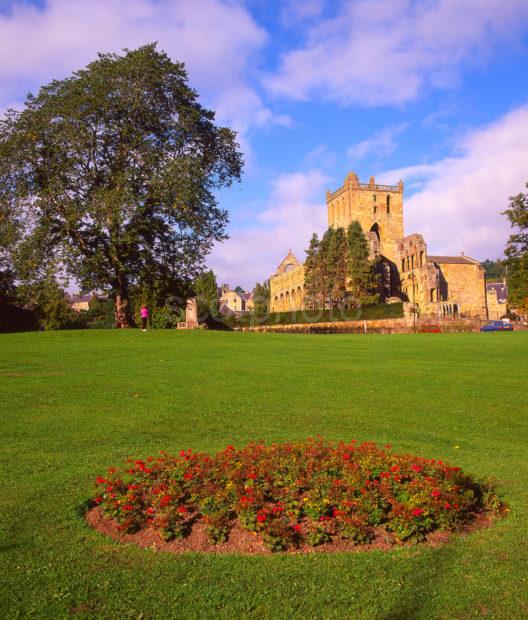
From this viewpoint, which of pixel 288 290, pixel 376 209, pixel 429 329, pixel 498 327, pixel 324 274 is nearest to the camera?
pixel 498 327

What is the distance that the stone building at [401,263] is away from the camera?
222ft

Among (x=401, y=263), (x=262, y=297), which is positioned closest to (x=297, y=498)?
(x=401, y=263)

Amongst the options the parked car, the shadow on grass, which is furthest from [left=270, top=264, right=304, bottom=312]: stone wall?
the shadow on grass

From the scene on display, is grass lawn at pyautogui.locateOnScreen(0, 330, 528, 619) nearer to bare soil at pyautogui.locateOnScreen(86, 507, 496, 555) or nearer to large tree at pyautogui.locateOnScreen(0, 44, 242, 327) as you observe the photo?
bare soil at pyautogui.locateOnScreen(86, 507, 496, 555)

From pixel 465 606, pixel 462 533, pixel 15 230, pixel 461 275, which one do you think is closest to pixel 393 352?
pixel 462 533

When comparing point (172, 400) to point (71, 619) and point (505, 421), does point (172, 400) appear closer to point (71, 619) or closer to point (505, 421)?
point (505, 421)

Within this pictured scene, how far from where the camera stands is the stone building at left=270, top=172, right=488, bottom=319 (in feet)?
222

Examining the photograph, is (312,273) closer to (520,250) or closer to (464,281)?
(464,281)

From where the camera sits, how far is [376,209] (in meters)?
84.3

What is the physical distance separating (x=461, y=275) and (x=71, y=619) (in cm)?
7492

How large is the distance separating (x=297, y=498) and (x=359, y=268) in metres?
59.7

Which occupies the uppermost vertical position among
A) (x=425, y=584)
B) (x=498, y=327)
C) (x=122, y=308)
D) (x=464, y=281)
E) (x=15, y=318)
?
(x=464, y=281)

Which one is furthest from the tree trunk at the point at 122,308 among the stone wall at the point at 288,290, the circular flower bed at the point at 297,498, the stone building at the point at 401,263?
the stone wall at the point at 288,290

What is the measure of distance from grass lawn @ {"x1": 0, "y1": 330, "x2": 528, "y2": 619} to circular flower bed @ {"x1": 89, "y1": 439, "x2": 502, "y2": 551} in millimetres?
285
